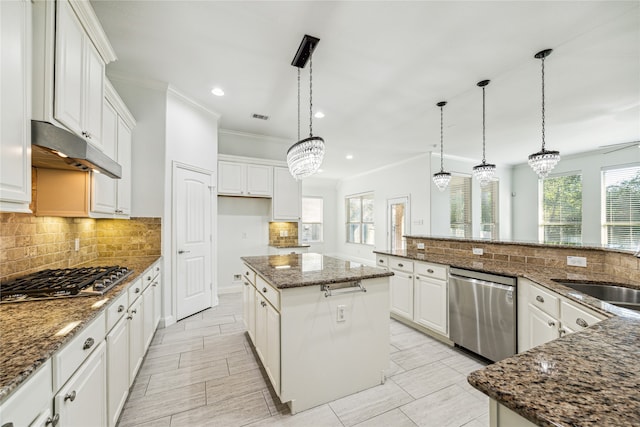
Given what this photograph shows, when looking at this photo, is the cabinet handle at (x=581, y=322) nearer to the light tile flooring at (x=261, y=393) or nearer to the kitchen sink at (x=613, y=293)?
the kitchen sink at (x=613, y=293)

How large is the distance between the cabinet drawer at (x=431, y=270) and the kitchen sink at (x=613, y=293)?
96 centimetres

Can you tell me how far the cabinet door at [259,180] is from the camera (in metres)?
4.63

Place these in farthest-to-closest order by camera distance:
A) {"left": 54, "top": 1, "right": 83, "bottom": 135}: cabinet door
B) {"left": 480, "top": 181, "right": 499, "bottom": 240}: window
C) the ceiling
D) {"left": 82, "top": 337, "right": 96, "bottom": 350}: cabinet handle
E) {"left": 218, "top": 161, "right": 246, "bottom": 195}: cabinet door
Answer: {"left": 480, "top": 181, "right": 499, "bottom": 240}: window → {"left": 218, "top": 161, "right": 246, "bottom": 195}: cabinet door → the ceiling → {"left": 54, "top": 1, "right": 83, "bottom": 135}: cabinet door → {"left": 82, "top": 337, "right": 96, "bottom": 350}: cabinet handle

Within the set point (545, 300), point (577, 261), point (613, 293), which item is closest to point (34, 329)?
point (545, 300)

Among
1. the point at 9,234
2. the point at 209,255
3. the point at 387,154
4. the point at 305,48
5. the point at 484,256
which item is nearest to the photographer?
the point at 9,234

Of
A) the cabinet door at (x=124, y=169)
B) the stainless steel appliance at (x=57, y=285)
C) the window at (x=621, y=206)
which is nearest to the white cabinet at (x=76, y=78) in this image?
the cabinet door at (x=124, y=169)

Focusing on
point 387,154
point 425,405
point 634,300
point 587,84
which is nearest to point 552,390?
point 425,405

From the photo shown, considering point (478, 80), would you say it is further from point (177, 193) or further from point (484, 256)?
point (177, 193)

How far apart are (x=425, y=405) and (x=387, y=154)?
5371 mm

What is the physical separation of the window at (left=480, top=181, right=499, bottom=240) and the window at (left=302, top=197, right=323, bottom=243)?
16.2 ft

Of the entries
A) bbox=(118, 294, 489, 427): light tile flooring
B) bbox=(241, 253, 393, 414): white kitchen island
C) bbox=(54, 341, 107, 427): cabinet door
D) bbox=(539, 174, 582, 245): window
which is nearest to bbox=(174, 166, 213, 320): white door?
bbox=(118, 294, 489, 427): light tile flooring

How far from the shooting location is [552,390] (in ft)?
2.19

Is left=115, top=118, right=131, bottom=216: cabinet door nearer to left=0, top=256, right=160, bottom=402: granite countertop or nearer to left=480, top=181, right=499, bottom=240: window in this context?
left=0, top=256, right=160, bottom=402: granite countertop

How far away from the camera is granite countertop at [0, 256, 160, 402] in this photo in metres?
0.79
